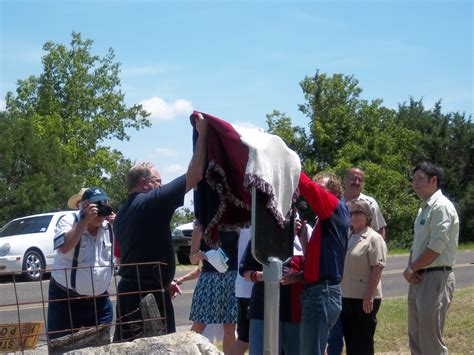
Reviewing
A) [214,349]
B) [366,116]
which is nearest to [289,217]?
[214,349]

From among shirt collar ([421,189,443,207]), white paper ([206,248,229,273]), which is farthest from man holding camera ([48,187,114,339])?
shirt collar ([421,189,443,207])

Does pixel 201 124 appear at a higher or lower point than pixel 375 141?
lower

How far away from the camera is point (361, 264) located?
300 inches

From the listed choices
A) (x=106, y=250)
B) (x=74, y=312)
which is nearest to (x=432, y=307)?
(x=106, y=250)

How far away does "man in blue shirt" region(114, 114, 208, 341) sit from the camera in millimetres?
5316

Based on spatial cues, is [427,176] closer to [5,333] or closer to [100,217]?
[100,217]

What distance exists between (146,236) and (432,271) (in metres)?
3.21

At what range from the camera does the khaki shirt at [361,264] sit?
7.57 metres

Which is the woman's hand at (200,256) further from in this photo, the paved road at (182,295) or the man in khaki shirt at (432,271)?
the paved road at (182,295)

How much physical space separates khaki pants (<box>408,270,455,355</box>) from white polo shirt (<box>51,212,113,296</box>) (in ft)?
10.0

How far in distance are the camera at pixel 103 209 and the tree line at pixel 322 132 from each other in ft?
109

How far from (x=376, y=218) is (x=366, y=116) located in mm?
44231

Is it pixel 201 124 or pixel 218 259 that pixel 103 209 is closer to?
pixel 218 259

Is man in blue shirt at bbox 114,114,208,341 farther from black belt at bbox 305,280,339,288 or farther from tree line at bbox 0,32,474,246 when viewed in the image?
tree line at bbox 0,32,474,246
